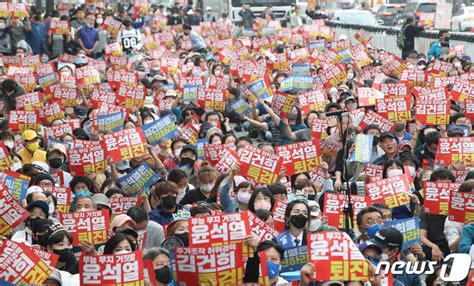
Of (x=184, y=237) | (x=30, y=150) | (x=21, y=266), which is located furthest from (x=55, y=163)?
(x=21, y=266)

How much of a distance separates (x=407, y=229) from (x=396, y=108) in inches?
260

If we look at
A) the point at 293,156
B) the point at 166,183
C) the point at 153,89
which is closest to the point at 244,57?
the point at 153,89

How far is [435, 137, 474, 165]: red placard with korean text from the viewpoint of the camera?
45.2 ft

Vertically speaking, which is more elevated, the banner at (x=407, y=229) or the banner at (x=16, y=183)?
the banner at (x=407, y=229)

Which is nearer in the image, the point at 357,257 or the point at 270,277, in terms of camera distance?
the point at 357,257

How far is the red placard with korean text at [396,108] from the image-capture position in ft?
55.0

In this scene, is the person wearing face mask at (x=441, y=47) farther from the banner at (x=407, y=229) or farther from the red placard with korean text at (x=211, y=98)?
the banner at (x=407, y=229)

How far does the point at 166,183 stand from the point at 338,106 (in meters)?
5.50

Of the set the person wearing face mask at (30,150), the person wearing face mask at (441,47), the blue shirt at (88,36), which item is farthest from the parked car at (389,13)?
the person wearing face mask at (30,150)

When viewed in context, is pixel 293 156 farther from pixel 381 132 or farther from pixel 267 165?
pixel 381 132

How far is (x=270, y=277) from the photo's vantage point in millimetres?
8938

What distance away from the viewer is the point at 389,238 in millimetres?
9453

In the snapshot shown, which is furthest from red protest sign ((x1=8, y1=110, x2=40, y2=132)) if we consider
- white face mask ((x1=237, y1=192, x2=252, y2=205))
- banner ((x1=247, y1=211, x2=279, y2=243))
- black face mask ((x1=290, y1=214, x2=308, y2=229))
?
black face mask ((x1=290, y1=214, x2=308, y2=229))

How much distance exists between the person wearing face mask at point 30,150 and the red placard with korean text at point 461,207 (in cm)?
567
